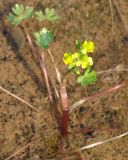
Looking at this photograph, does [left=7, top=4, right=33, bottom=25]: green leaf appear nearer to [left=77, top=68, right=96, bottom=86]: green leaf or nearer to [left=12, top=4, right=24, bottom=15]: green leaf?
[left=12, top=4, right=24, bottom=15]: green leaf

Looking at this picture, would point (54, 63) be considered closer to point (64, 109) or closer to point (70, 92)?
point (70, 92)

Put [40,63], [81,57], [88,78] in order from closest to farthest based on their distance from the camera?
[81,57] < [88,78] < [40,63]

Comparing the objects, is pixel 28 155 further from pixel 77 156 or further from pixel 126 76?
pixel 126 76

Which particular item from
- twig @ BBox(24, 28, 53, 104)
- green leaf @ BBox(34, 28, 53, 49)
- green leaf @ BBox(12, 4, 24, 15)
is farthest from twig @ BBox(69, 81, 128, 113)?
green leaf @ BBox(12, 4, 24, 15)

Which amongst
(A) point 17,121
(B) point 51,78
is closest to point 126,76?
(B) point 51,78

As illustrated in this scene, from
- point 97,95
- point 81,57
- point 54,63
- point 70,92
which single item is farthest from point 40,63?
point 81,57
